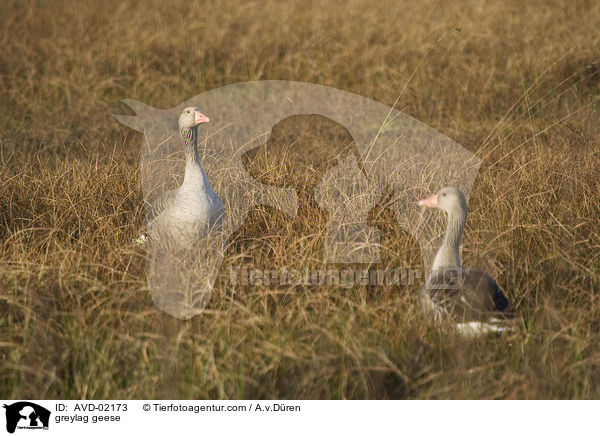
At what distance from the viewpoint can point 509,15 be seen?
8781mm

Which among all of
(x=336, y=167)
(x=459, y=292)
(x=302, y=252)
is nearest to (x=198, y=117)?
(x=302, y=252)

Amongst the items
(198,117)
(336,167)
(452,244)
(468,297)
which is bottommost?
(468,297)

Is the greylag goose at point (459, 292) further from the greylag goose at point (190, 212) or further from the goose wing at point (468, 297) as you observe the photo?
the greylag goose at point (190, 212)

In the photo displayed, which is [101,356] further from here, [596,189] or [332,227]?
[596,189]

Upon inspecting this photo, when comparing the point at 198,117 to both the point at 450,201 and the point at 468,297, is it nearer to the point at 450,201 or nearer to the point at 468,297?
the point at 450,201

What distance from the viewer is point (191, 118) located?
13.7 feet

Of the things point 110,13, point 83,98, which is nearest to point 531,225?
point 83,98

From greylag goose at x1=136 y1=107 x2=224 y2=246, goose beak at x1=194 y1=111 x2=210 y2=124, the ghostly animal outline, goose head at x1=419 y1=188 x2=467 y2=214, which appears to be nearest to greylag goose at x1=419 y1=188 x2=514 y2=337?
goose head at x1=419 y1=188 x2=467 y2=214

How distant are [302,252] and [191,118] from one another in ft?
3.71

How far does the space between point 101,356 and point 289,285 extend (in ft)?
3.44

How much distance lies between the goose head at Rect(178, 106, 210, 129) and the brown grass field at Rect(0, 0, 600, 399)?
2.27 feet

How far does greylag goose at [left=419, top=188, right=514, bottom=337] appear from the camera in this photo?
3023mm

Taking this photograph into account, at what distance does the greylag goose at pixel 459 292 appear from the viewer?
9.92ft

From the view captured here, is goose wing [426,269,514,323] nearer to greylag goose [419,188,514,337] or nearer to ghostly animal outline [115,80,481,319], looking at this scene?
greylag goose [419,188,514,337]
